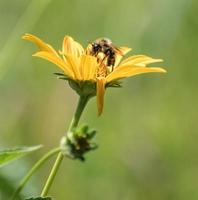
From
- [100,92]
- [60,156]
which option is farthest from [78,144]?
[100,92]

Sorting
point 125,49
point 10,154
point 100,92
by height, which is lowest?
point 10,154

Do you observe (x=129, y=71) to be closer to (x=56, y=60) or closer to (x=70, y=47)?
(x=56, y=60)

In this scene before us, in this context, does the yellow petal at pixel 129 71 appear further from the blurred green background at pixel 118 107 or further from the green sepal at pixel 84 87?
the blurred green background at pixel 118 107

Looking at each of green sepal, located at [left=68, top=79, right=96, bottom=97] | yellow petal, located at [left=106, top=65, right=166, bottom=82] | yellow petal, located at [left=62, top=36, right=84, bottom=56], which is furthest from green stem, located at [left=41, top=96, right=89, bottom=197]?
yellow petal, located at [left=62, top=36, right=84, bottom=56]

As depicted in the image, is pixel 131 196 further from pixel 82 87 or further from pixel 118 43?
pixel 82 87

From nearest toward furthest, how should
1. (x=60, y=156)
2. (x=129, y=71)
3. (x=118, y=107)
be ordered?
(x=60, y=156)
(x=129, y=71)
(x=118, y=107)

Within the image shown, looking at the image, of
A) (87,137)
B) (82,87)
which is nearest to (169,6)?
(82,87)

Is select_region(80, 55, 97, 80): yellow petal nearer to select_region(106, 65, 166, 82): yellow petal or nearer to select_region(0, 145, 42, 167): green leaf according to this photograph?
select_region(106, 65, 166, 82): yellow petal
